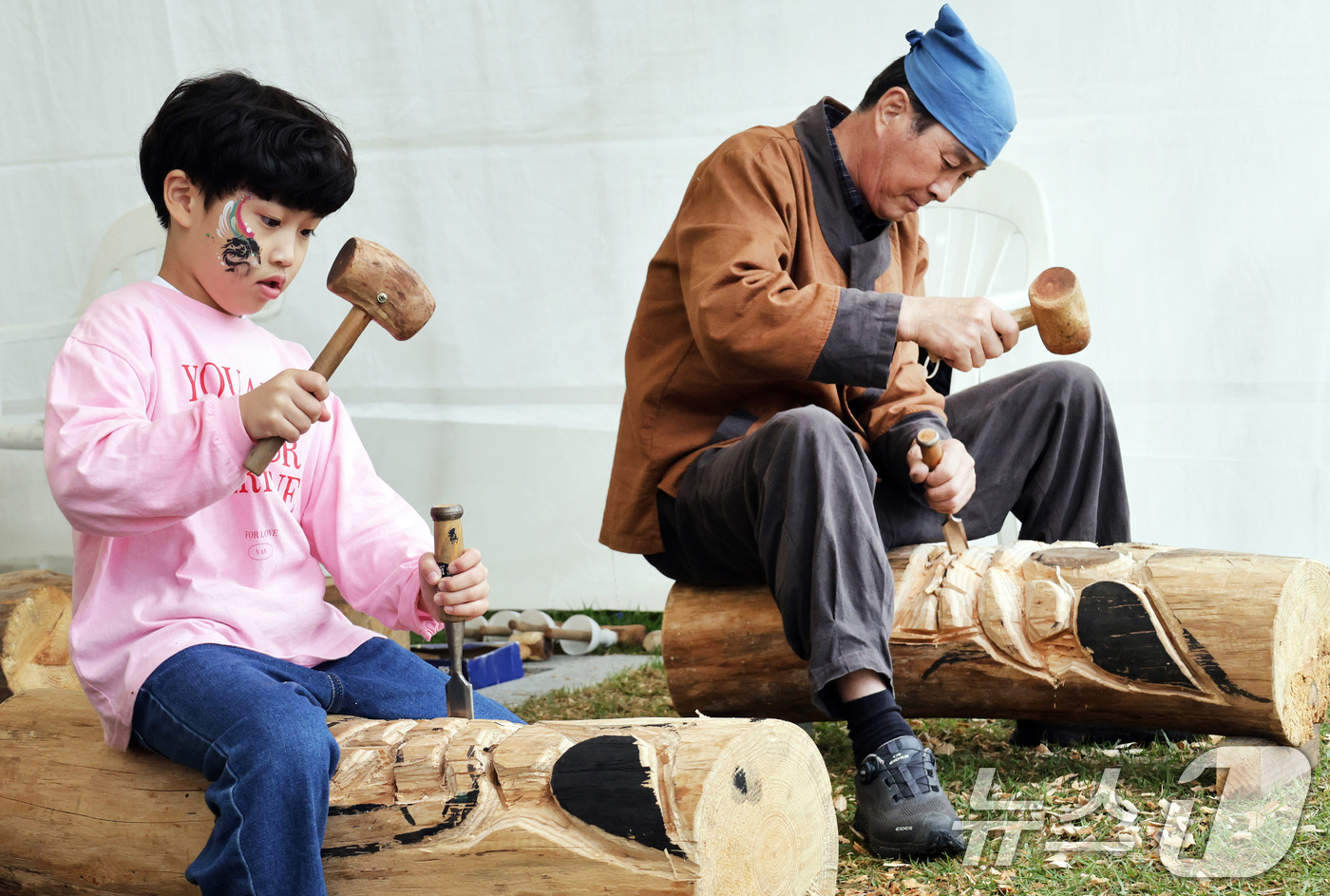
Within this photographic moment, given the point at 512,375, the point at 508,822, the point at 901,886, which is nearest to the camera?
the point at 508,822

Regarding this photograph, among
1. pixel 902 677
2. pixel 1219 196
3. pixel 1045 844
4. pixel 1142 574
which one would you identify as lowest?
pixel 1045 844

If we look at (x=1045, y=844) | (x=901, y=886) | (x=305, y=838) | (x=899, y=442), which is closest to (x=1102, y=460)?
(x=899, y=442)

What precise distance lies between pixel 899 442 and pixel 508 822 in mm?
1317

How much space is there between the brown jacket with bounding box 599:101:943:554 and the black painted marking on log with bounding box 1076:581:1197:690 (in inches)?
21.1

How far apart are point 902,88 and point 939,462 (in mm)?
747

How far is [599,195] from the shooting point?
11.9ft

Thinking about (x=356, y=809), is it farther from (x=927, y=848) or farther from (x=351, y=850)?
(x=927, y=848)

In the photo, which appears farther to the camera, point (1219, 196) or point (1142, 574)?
point (1219, 196)

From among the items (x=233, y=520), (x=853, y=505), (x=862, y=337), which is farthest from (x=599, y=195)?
(x=233, y=520)

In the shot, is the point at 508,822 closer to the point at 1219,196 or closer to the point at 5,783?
the point at 5,783

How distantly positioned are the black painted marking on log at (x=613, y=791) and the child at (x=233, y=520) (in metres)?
0.31

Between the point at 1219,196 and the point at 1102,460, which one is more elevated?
the point at 1219,196

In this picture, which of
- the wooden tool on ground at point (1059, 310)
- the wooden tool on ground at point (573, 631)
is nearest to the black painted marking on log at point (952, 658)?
the wooden tool on ground at point (1059, 310)

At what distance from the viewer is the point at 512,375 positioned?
374 centimetres
